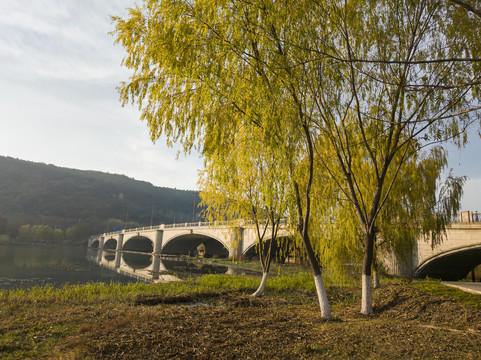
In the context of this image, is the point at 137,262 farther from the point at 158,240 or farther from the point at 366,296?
the point at 366,296

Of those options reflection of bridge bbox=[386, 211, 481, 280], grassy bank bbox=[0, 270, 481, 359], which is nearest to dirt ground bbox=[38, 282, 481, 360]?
grassy bank bbox=[0, 270, 481, 359]

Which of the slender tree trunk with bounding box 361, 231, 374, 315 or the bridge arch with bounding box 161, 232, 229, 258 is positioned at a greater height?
the slender tree trunk with bounding box 361, 231, 374, 315

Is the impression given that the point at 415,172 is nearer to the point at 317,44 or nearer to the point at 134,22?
the point at 317,44

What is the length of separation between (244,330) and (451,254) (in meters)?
18.8

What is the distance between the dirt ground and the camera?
13.8 ft

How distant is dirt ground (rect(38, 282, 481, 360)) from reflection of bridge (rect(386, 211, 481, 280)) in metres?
11.1

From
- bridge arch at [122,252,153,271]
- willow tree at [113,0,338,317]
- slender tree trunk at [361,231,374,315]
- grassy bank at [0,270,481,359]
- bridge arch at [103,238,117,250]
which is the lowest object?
bridge arch at [103,238,117,250]

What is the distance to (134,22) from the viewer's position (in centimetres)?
707

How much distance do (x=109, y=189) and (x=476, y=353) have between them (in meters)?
166

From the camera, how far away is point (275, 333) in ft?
17.0

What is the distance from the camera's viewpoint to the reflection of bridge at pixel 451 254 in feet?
57.3

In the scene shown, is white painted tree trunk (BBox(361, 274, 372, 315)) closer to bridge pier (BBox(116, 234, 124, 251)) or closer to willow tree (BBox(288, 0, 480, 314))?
willow tree (BBox(288, 0, 480, 314))

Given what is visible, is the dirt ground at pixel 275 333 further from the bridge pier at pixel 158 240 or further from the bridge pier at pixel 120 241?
the bridge pier at pixel 120 241

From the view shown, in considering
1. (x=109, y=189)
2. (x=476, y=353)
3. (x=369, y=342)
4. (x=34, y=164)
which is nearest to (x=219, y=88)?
(x=369, y=342)
